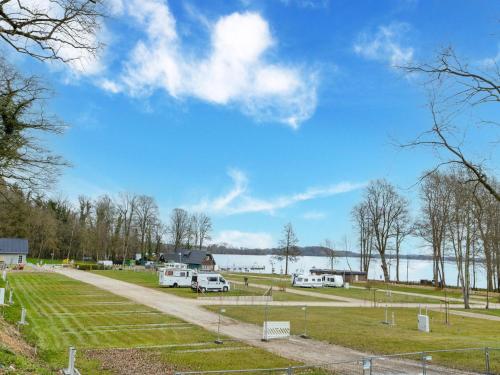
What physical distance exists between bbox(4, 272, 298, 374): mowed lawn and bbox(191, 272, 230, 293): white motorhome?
1301 cm

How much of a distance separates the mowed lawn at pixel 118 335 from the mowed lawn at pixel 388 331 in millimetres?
5181

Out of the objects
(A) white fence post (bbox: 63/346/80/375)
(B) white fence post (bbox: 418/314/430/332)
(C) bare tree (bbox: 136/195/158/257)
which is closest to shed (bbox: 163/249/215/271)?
(C) bare tree (bbox: 136/195/158/257)

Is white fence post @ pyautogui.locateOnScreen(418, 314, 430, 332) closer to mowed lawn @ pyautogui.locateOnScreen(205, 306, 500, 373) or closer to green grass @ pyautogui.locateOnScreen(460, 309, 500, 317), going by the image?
mowed lawn @ pyautogui.locateOnScreen(205, 306, 500, 373)

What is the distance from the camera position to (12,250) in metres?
80.8

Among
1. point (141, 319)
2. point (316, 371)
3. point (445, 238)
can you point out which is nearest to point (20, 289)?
point (141, 319)

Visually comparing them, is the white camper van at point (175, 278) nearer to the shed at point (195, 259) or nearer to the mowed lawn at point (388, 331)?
the mowed lawn at point (388, 331)

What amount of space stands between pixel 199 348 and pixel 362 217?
6371cm

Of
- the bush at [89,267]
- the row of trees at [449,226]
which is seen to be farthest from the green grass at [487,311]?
the bush at [89,267]

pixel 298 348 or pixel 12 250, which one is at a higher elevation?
pixel 12 250

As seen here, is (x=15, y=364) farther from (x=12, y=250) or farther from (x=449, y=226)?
(x=12, y=250)

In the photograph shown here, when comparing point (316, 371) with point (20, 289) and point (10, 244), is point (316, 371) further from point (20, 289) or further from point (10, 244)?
point (10, 244)

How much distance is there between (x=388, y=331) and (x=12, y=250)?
76432 millimetres

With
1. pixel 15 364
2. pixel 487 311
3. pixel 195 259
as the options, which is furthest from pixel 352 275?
pixel 15 364

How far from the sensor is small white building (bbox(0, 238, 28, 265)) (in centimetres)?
7962
